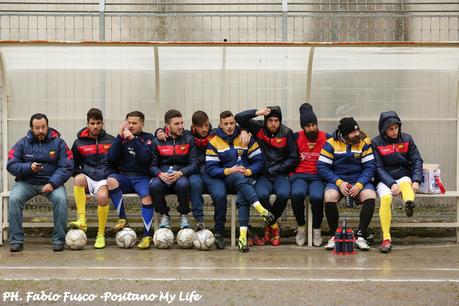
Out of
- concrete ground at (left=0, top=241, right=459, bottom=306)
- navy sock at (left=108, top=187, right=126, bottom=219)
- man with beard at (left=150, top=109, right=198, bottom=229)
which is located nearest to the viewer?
concrete ground at (left=0, top=241, right=459, bottom=306)

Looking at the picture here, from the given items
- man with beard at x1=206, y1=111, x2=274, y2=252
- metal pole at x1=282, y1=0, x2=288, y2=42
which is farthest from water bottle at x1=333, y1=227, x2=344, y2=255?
metal pole at x1=282, y1=0, x2=288, y2=42

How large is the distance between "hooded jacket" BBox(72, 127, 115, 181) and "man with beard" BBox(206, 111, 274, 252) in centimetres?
114

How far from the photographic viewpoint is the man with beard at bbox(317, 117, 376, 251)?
335 inches

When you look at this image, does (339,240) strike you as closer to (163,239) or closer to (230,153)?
(230,153)

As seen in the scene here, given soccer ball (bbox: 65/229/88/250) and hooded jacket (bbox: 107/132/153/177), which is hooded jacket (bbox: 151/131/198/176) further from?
soccer ball (bbox: 65/229/88/250)

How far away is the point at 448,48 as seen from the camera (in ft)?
30.4

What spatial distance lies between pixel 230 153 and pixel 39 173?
2040 mm

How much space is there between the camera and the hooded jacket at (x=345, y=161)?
28.6ft

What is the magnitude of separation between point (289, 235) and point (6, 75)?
3760 mm

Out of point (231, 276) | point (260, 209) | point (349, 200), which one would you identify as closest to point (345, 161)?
point (349, 200)

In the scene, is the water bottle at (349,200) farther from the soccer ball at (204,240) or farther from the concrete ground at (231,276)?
the soccer ball at (204,240)

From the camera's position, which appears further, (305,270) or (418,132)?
(418,132)

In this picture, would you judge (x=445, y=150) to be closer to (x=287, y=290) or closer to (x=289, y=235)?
(x=289, y=235)

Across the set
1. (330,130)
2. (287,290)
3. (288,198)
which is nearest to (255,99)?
(330,130)
